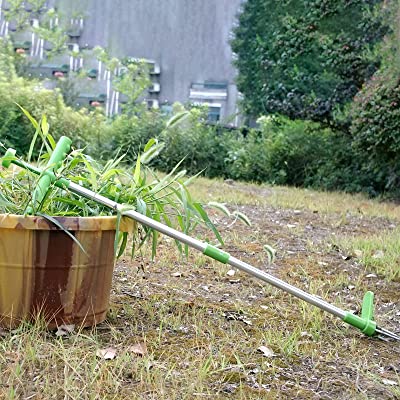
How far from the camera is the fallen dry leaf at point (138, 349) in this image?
1712mm

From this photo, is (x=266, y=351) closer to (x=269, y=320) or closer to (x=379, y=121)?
(x=269, y=320)

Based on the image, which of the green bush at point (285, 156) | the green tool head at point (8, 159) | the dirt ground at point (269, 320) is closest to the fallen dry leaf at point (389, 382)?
the dirt ground at point (269, 320)

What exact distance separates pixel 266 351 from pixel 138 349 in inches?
15.2

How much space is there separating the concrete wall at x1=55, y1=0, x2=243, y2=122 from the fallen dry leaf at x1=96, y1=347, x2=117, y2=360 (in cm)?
895

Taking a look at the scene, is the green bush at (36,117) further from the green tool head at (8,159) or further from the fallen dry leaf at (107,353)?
the fallen dry leaf at (107,353)

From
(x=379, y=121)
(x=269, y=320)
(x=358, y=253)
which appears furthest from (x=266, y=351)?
(x=379, y=121)

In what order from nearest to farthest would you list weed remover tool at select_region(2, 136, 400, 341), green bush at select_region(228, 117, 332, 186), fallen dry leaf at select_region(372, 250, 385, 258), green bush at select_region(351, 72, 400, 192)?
weed remover tool at select_region(2, 136, 400, 341) → fallen dry leaf at select_region(372, 250, 385, 258) → green bush at select_region(351, 72, 400, 192) → green bush at select_region(228, 117, 332, 186)

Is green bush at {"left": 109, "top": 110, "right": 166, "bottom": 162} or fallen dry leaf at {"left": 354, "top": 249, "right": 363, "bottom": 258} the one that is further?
green bush at {"left": 109, "top": 110, "right": 166, "bottom": 162}

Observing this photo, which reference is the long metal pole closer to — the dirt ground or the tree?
the dirt ground

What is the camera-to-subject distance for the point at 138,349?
173 cm

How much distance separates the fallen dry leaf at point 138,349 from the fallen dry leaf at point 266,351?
350 mm

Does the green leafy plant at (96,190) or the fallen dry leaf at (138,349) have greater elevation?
the green leafy plant at (96,190)

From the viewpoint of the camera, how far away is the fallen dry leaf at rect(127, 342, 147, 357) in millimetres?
1712

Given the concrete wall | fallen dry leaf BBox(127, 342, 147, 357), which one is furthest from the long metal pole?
the concrete wall
